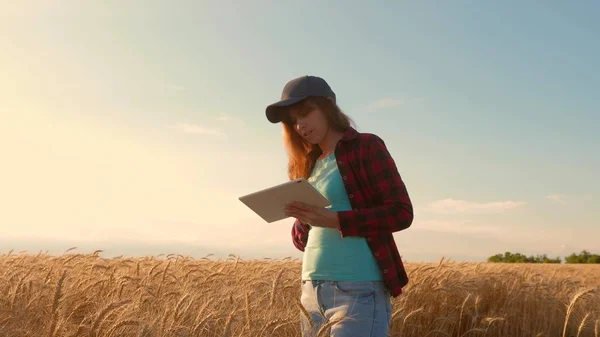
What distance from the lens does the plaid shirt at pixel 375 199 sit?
93.7 inches

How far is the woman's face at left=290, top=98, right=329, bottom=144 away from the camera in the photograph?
258cm

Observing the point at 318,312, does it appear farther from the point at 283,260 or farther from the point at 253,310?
the point at 283,260

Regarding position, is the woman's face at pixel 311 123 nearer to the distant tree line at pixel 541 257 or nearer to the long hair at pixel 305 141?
the long hair at pixel 305 141

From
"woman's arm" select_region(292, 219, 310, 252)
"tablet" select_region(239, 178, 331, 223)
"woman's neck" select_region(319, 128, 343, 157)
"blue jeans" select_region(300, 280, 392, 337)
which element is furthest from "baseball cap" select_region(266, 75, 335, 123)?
"blue jeans" select_region(300, 280, 392, 337)

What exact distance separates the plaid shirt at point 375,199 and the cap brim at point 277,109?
0.89 ft

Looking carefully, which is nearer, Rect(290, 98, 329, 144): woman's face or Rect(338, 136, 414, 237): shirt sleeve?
Rect(338, 136, 414, 237): shirt sleeve

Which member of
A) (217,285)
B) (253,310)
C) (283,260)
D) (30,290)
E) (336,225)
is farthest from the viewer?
(283,260)

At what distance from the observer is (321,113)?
8.68ft

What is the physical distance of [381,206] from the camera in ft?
7.93

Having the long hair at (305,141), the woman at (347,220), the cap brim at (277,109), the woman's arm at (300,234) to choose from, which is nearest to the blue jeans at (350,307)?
the woman at (347,220)

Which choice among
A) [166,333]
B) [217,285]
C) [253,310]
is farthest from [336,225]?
[217,285]

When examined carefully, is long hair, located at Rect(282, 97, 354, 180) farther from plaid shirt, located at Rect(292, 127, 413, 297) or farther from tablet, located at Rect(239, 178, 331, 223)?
tablet, located at Rect(239, 178, 331, 223)

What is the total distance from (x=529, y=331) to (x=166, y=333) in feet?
12.5

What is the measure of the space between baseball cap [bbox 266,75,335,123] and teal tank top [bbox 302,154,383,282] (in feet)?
0.94
